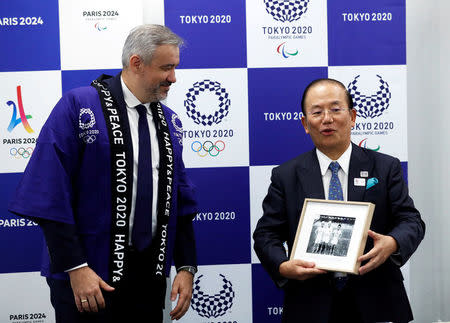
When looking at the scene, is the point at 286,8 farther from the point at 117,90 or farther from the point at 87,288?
the point at 87,288

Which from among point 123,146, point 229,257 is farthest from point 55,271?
point 229,257

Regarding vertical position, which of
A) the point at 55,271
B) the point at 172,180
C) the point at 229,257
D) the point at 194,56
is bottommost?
the point at 229,257

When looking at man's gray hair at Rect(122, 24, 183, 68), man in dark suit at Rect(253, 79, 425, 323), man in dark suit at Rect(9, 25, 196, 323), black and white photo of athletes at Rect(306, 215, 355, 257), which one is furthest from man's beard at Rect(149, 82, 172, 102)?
black and white photo of athletes at Rect(306, 215, 355, 257)

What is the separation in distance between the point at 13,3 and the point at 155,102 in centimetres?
166

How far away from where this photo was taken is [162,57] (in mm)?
2221

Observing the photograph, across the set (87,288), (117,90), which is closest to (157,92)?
(117,90)

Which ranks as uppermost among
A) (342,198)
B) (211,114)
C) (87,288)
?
(211,114)

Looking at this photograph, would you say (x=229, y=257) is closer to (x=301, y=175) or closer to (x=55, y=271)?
(x=301, y=175)

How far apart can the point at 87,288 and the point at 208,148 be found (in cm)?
163

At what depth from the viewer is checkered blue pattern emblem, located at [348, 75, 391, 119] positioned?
135 inches

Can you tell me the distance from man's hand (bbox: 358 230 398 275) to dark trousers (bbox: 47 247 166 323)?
36.9 inches

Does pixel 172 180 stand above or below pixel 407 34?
below

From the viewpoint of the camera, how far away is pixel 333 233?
6.81 feet

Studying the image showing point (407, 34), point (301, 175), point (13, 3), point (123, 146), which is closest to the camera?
point (123, 146)
